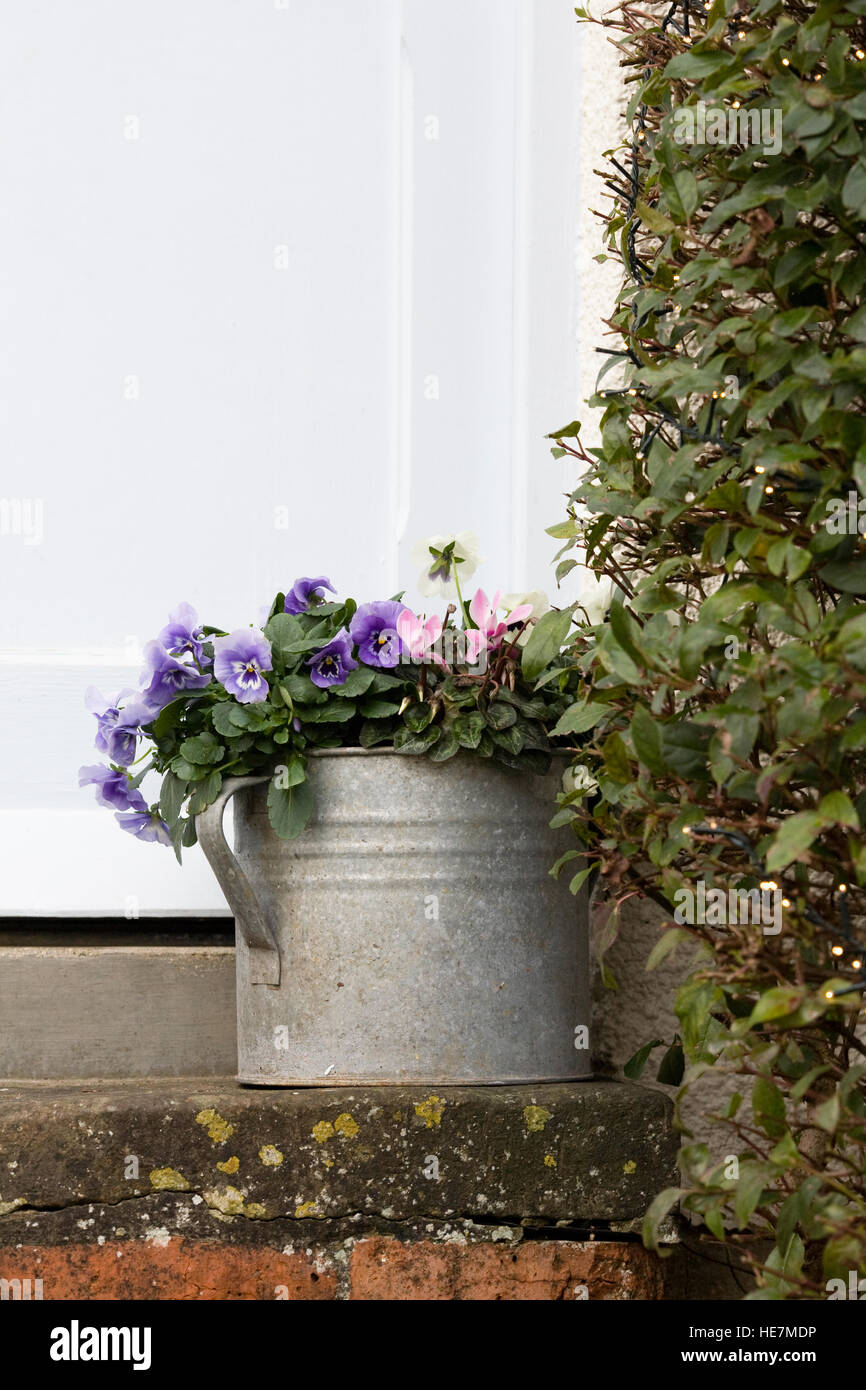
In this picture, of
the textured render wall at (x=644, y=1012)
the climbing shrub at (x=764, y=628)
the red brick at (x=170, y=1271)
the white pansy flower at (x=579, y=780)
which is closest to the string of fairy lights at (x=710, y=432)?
the climbing shrub at (x=764, y=628)

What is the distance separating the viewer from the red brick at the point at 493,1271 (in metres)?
1.30

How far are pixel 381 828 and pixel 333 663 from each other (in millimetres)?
169

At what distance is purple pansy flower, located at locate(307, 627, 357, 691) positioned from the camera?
1386 mm

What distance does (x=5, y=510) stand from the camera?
1778mm

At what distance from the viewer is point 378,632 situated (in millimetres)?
1409

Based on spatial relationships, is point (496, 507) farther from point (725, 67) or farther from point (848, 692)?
point (848, 692)

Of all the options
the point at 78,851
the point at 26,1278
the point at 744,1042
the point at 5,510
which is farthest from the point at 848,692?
the point at 5,510

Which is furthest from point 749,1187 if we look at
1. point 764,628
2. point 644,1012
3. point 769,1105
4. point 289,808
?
point 644,1012

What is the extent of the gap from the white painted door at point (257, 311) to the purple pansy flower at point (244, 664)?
16.3 inches

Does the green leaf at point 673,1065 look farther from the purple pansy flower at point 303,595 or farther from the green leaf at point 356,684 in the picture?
the purple pansy flower at point 303,595

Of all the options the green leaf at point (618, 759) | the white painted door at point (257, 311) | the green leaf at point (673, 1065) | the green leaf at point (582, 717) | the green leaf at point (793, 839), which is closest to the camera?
the green leaf at point (793, 839)

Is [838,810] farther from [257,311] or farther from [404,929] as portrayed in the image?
[257,311]

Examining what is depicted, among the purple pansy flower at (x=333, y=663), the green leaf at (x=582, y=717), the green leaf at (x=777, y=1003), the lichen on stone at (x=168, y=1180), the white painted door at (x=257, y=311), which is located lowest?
the lichen on stone at (x=168, y=1180)
